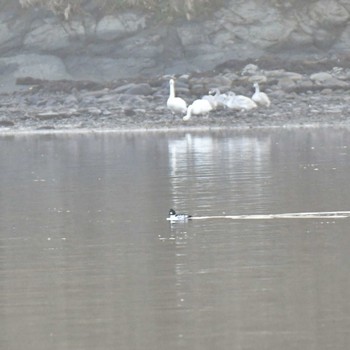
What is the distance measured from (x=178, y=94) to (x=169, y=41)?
171 inches

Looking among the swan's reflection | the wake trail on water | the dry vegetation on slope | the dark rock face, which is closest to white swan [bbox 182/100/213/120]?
the swan's reflection

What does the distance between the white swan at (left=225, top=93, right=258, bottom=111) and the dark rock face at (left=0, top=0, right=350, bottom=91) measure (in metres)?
5.63

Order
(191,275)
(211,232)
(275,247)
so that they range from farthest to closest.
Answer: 1. (211,232)
2. (275,247)
3. (191,275)

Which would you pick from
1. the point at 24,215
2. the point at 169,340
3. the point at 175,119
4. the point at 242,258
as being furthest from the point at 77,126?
the point at 169,340

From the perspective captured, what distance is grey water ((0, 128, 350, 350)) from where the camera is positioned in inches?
425

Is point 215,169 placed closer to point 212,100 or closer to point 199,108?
point 199,108

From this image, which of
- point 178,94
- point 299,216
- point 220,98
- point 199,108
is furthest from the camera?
point 178,94

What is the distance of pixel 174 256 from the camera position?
1441 cm

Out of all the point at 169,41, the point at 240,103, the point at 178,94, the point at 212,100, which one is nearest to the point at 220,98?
the point at 212,100

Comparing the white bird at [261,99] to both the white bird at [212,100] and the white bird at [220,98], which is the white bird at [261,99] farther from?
the white bird at [212,100]

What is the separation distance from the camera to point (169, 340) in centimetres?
1045

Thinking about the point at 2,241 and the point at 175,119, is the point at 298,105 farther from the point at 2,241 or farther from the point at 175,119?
the point at 2,241

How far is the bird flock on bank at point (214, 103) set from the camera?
37750mm

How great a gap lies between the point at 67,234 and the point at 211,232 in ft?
5.43
